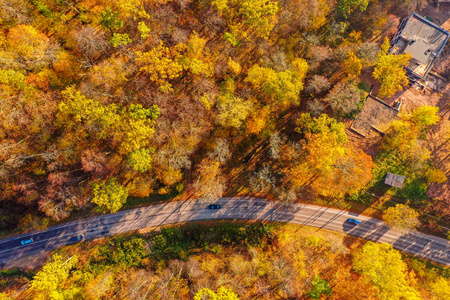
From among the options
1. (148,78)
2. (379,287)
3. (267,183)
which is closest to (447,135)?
(379,287)

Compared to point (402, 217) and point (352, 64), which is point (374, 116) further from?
point (402, 217)

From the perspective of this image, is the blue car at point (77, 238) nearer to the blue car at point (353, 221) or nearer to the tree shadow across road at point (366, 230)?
the tree shadow across road at point (366, 230)

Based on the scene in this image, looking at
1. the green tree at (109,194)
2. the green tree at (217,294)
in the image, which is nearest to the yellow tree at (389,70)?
the green tree at (217,294)

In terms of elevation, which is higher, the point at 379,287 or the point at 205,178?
the point at 205,178

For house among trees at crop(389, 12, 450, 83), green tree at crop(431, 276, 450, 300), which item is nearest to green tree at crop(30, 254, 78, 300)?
green tree at crop(431, 276, 450, 300)

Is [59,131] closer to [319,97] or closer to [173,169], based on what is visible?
[173,169]

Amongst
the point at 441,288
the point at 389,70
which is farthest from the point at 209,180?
the point at 441,288
